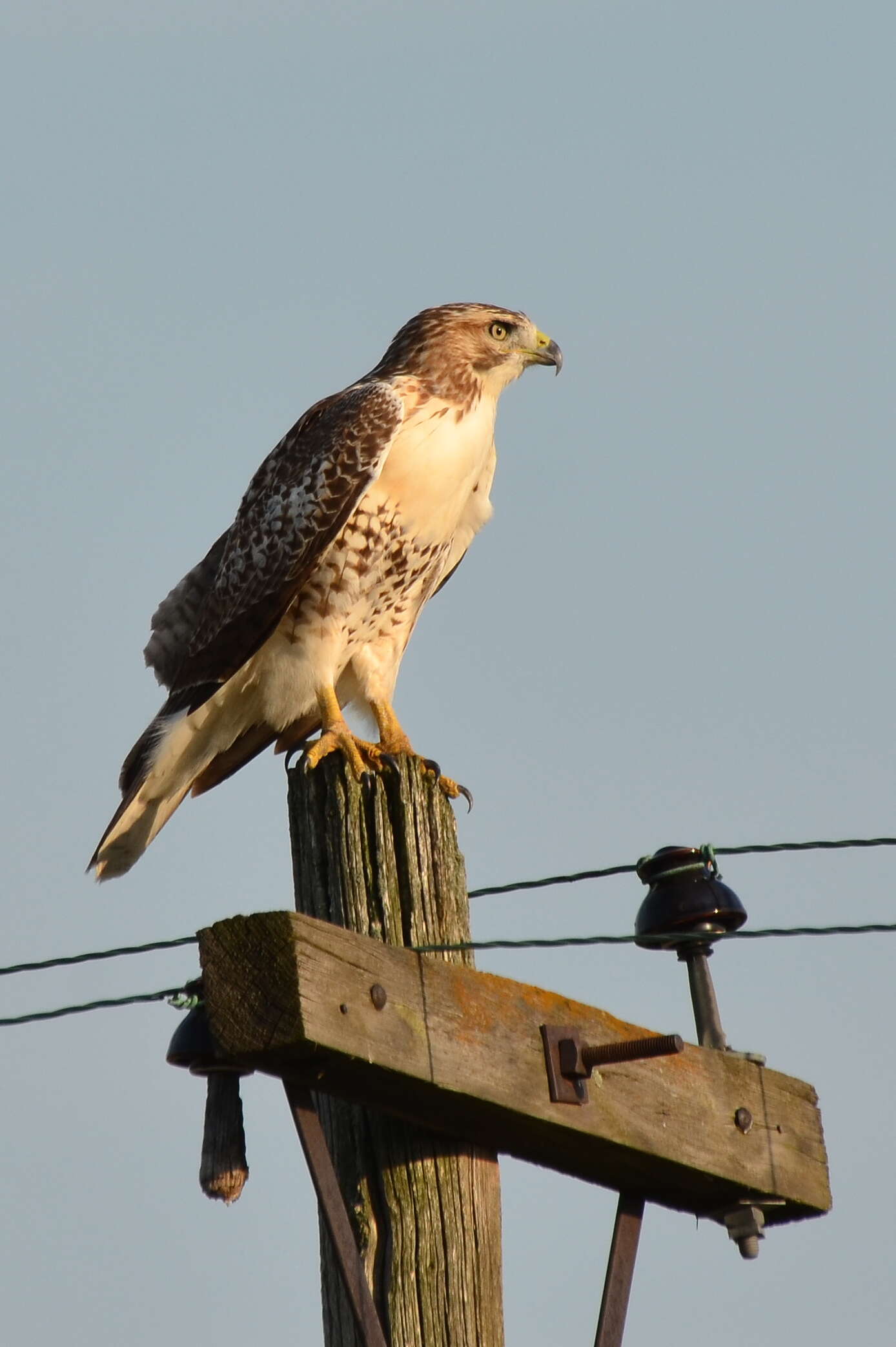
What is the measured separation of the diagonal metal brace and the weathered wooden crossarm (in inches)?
2.4

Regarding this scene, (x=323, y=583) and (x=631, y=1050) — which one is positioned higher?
(x=323, y=583)

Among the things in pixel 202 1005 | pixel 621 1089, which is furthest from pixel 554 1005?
pixel 202 1005

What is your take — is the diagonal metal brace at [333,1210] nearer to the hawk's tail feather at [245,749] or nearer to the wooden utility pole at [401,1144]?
the wooden utility pole at [401,1144]

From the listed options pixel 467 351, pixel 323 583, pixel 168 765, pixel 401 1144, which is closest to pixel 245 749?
pixel 168 765

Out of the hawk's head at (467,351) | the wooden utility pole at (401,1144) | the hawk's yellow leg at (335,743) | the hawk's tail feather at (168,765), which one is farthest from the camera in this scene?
the hawk's head at (467,351)

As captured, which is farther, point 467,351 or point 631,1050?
point 467,351

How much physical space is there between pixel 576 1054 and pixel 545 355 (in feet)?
13.6

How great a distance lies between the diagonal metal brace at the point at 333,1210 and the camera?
10.1 ft

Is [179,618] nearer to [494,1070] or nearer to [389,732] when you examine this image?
[389,732]

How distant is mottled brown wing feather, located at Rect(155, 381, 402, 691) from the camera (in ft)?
20.6

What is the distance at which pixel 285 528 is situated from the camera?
21.0ft

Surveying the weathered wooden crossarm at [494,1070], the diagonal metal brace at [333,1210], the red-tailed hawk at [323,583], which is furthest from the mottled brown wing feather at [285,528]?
the diagonal metal brace at [333,1210]

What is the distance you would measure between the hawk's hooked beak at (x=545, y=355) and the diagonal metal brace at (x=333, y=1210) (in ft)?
14.6

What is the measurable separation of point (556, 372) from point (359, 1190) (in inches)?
171
